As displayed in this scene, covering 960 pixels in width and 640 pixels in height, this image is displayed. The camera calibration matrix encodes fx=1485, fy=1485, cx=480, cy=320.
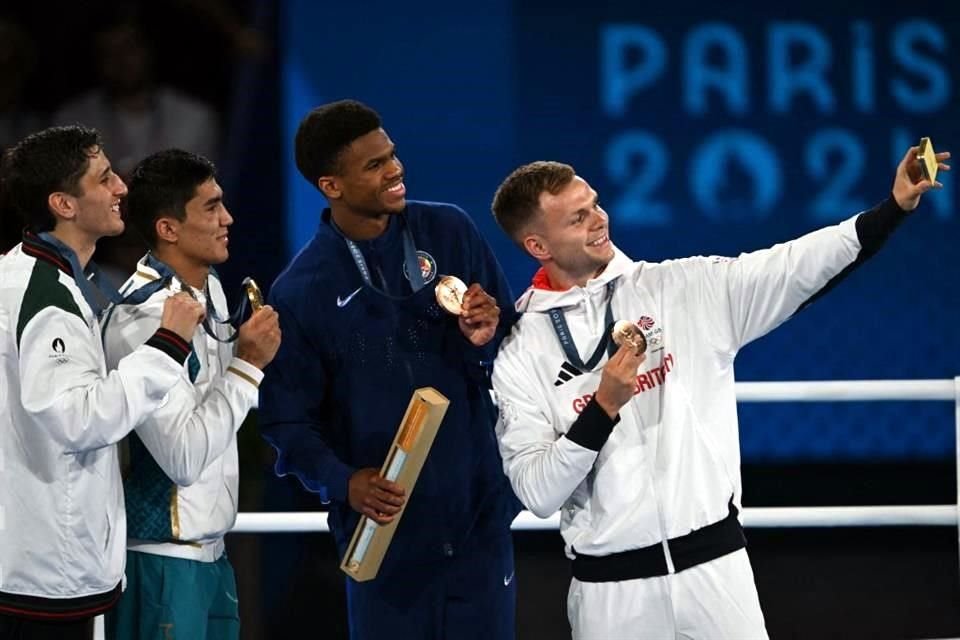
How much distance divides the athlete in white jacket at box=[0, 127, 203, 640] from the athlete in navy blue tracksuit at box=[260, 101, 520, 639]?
0.44m

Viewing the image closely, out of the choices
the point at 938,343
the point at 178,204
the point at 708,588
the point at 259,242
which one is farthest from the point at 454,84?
the point at 708,588

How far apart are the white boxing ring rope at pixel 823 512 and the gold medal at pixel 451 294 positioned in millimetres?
1298

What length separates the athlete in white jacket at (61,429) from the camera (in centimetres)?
287

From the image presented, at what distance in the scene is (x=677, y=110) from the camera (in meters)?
6.90

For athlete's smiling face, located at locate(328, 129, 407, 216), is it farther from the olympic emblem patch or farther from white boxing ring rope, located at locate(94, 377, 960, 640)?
white boxing ring rope, located at locate(94, 377, 960, 640)

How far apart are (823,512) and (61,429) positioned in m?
2.48

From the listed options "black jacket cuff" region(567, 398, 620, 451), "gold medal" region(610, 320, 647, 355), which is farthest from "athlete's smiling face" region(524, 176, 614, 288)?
"black jacket cuff" region(567, 398, 620, 451)

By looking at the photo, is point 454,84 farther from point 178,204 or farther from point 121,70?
point 178,204

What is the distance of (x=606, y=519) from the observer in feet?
10.1

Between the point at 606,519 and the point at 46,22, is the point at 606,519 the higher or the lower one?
the lower one

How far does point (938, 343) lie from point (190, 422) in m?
4.94

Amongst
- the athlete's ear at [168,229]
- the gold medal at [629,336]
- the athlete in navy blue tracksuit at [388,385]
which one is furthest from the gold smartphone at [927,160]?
the athlete's ear at [168,229]

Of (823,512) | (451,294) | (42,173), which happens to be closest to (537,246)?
(451,294)

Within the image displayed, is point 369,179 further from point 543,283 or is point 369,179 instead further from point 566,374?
point 566,374
